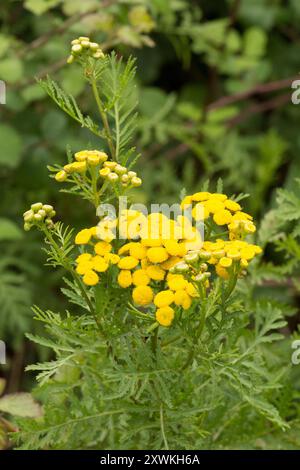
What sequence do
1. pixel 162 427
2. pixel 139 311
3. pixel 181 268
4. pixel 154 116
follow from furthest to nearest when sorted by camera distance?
pixel 154 116 → pixel 162 427 → pixel 139 311 → pixel 181 268

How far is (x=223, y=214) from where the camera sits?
3.85 ft

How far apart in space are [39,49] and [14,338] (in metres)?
0.81

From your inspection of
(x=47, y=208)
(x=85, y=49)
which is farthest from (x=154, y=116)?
(x=47, y=208)

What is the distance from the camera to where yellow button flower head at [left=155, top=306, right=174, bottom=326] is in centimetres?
110

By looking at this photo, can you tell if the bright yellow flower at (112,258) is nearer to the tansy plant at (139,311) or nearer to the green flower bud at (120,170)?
the tansy plant at (139,311)

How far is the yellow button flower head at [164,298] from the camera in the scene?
1099mm

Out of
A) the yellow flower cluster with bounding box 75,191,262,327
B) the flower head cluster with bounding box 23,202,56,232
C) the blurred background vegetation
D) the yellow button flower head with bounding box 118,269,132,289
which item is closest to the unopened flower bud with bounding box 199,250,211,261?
the yellow flower cluster with bounding box 75,191,262,327

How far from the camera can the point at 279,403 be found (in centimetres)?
153

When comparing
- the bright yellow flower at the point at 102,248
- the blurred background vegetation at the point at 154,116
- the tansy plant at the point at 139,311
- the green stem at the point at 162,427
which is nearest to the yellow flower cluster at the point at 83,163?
the tansy plant at the point at 139,311

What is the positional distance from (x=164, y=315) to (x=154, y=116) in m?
1.56

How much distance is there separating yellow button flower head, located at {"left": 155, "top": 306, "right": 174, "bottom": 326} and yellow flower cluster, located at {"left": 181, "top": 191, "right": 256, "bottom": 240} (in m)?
0.15

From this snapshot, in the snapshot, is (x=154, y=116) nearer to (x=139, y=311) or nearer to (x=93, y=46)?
(x=93, y=46)

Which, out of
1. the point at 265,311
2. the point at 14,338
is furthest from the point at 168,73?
the point at 265,311
